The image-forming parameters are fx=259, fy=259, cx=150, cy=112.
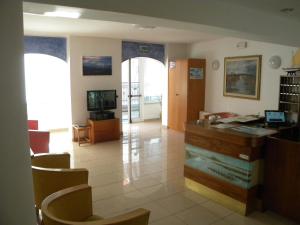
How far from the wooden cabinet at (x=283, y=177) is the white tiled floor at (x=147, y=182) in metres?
0.16

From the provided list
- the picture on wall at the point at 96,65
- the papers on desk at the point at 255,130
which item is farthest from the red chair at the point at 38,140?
the papers on desk at the point at 255,130

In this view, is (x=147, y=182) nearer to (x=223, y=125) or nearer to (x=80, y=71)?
(x=223, y=125)

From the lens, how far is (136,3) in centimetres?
221

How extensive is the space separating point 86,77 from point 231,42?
3.70 meters

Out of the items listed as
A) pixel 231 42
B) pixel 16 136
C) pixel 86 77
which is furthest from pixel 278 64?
pixel 16 136

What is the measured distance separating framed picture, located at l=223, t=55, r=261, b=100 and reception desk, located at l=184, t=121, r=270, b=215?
283 cm

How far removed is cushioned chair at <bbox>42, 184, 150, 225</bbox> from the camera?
68.5 inches

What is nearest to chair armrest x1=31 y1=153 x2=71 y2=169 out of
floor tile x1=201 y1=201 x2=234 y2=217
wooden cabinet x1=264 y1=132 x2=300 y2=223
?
floor tile x1=201 y1=201 x2=234 y2=217

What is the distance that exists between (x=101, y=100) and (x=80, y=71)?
87 cm

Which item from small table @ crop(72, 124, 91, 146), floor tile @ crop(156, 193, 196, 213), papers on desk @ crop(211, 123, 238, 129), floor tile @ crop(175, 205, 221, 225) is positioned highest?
papers on desk @ crop(211, 123, 238, 129)

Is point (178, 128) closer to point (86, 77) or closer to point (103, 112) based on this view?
point (103, 112)

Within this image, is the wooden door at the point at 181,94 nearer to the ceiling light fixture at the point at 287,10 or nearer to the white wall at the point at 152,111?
the white wall at the point at 152,111

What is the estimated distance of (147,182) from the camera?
13.2ft

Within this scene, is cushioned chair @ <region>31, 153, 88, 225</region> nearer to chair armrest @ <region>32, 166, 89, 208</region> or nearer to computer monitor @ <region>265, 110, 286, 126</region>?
chair armrest @ <region>32, 166, 89, 208</region>
